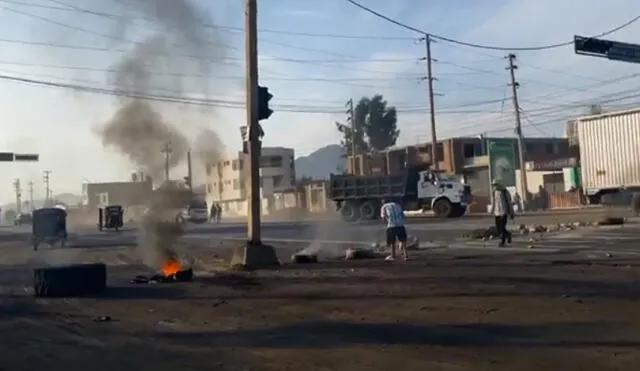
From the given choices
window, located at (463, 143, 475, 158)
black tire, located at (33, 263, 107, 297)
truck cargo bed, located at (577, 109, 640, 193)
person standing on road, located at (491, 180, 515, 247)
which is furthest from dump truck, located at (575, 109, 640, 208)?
window, located at (463, 143, 475, 158)

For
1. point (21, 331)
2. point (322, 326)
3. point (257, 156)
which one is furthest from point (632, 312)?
point (257, 156)

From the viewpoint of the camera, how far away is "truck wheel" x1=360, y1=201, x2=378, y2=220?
49938mm

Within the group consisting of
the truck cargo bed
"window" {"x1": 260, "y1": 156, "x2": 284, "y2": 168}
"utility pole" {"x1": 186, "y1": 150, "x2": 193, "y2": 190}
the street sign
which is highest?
"window" {"x1": 260, "y1": 156, "x2": 284, "y2": 168}

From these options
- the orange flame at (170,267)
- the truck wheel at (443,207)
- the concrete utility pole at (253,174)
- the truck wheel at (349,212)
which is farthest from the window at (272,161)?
the concrete utility pole at (253,174)

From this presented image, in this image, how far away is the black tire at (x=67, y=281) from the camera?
16828mm

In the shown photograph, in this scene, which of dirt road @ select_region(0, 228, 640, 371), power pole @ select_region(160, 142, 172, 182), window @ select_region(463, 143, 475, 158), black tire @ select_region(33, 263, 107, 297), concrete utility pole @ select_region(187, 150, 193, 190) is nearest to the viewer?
dirt road @ select_region(0, 228, 640, 371)

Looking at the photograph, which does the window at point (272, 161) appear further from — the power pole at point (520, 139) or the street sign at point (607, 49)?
the street sign at point (607, 49)

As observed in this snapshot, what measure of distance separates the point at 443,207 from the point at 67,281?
3535 cm

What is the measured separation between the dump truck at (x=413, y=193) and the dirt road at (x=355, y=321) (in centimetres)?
3093

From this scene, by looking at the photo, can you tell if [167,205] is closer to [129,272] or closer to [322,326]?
Answer: [129,272]

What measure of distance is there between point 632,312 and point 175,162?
1365 cm

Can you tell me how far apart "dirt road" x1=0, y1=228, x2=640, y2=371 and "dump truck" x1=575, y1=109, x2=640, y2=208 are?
73.4ft

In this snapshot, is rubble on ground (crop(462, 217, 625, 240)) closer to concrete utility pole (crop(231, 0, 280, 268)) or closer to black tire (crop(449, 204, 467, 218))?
concrete utility pole (crop(231, 0, 280, 268))

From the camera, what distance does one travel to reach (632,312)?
10.8 m
